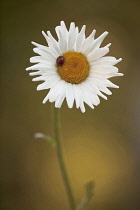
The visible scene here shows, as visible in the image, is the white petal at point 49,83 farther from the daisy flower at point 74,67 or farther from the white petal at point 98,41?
the white petal at point 98,41

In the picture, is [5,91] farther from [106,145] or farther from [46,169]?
[106,145]

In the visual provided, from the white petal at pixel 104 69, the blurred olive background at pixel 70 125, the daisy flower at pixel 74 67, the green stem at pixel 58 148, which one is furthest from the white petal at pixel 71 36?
the blurred olive background at pixel 70 125

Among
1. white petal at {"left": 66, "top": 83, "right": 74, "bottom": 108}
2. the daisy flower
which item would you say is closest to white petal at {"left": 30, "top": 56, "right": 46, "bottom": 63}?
the daisy flower

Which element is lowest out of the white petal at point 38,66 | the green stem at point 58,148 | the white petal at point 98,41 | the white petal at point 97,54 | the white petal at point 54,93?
the green stem at point 58,148

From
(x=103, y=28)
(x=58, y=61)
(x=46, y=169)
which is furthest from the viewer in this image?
(x=103, y=28)

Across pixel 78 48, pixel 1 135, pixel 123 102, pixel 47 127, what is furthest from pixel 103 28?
pixel 78 48

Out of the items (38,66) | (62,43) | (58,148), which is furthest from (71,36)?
(58,148)

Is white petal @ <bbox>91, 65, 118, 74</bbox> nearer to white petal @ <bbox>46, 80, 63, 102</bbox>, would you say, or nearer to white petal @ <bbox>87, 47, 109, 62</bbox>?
white petal @ <bbox>87, 47, 109, 62</bbox>
